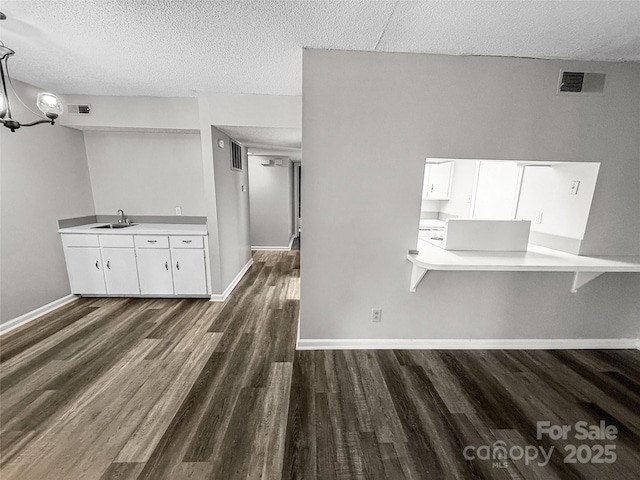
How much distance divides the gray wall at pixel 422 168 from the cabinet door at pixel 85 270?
9.13ft

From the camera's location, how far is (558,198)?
7.86 feet

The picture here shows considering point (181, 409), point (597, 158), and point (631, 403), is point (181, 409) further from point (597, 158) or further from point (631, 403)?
point (597, 158)

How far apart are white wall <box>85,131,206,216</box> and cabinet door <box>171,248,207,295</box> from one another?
0.79 metres

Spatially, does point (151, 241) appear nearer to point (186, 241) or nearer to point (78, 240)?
point (186, 241)

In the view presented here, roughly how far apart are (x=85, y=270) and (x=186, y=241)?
130cm

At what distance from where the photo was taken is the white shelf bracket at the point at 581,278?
2.15m

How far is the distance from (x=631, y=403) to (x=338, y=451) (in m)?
2.12

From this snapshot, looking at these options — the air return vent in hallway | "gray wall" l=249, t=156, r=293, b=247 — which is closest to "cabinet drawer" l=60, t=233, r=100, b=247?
"gray wall" l=249, t=156, r=293, b=247

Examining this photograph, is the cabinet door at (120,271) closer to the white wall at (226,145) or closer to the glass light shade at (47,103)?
the white wall at (226,145)

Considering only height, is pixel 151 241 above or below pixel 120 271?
above

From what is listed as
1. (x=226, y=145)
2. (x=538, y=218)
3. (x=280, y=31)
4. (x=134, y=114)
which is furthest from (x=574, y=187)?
(x=134, y=114)

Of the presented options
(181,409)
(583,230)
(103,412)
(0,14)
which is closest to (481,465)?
(181,409)

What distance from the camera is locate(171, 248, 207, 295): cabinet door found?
3256mm

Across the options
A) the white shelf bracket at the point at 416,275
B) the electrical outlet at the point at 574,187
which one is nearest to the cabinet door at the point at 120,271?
the white shelf bracket at the point at 416,275
